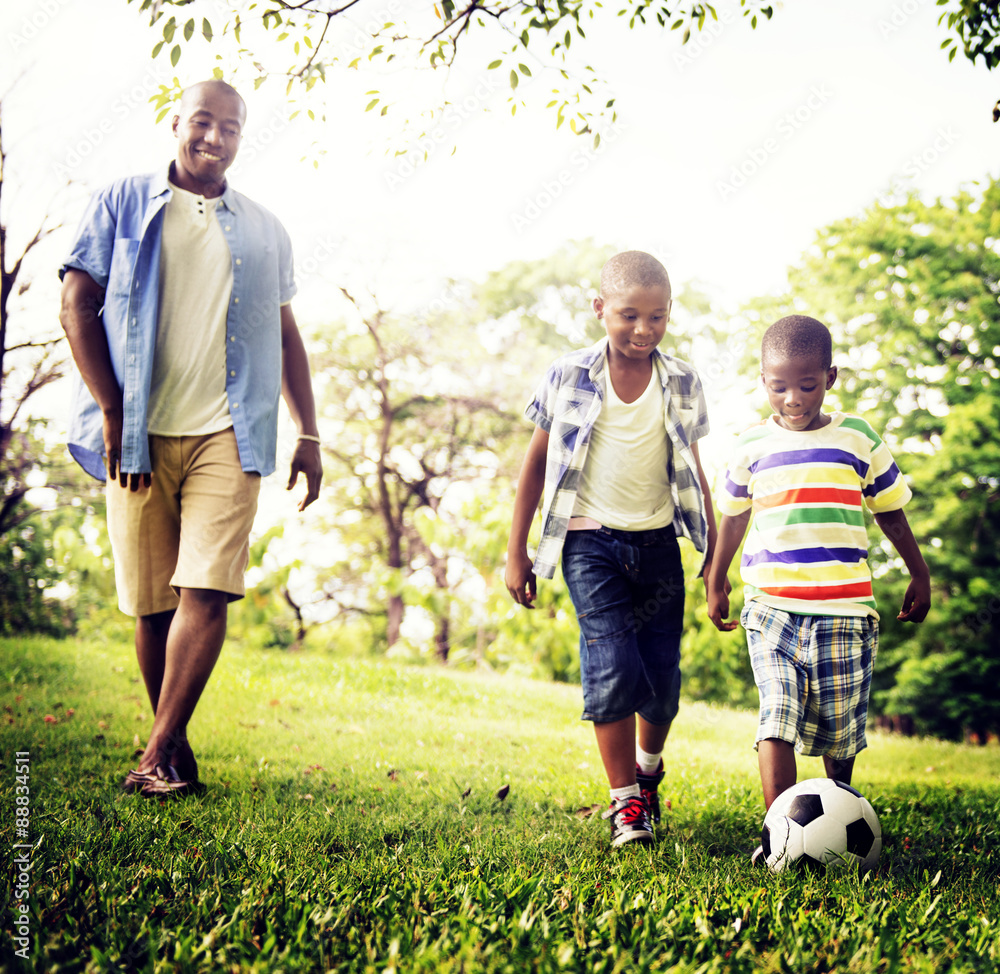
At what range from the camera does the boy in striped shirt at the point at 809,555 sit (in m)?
3.02

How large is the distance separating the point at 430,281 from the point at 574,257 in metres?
7.43

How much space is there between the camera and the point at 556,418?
11.1 feet

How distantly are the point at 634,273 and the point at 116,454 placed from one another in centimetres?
218

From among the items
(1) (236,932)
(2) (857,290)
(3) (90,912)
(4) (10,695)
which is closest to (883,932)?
(1) (236,932)

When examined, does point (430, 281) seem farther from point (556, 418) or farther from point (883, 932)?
point (883, 932)

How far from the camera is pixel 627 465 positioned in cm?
341

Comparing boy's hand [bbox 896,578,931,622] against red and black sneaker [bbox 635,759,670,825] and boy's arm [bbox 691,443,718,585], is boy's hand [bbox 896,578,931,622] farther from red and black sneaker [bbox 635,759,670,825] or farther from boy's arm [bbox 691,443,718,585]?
red and black sneaker [bbox 635,759,670,825]

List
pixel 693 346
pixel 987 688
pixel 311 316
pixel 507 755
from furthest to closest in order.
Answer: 1. pixel 693 346
2. pixel 311 316
3. pixel 987 688
4. pixel 507 755

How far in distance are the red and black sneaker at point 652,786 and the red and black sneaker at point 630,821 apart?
10.5 inches

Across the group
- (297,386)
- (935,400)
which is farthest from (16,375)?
(935,400)

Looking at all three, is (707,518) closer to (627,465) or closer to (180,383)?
(627,465)

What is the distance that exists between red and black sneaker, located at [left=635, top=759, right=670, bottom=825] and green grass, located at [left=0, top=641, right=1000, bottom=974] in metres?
0.10

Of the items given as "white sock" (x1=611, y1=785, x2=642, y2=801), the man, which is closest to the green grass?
"white sock" (x1=611, y1=785, x2=642, y2=801)

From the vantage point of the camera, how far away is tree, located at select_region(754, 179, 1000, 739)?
14.0 meters
